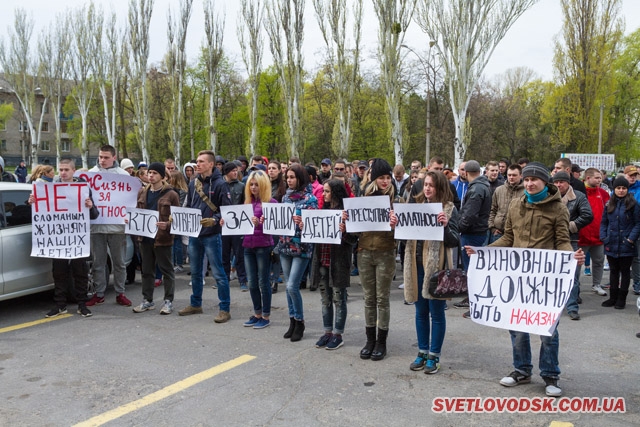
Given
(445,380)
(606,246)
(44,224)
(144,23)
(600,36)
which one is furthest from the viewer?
(144,23)

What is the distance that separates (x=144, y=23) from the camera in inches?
1625

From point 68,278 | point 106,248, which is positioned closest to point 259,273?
point 106,248

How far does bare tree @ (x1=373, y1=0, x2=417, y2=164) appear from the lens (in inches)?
1121

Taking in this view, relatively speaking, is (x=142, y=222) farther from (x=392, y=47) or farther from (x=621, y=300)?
(x=392, y=47)

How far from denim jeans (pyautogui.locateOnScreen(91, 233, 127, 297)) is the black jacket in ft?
16.7

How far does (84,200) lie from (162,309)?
188cm

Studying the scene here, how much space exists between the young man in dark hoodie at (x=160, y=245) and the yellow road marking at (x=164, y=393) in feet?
7.71

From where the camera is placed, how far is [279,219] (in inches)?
244

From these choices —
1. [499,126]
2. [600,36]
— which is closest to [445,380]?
[600,36]

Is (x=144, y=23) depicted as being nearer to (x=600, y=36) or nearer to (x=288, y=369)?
(x=600, y=36)

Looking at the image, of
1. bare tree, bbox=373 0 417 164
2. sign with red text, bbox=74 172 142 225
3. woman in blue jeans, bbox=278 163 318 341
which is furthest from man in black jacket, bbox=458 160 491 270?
bare tree, bbox=373 0 417 164

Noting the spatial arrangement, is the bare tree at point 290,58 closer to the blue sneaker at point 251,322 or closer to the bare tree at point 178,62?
the bare tree at point 178,62

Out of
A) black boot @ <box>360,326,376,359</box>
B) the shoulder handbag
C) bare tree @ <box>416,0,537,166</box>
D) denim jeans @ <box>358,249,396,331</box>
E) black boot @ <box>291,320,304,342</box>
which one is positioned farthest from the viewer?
bare tree @ <box>416,0,537,166</box>

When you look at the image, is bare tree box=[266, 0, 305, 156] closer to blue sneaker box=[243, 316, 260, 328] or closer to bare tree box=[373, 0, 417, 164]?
bare tree box=[373, 0, 417, 164]
